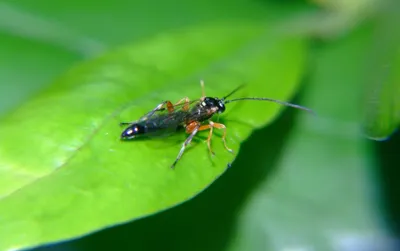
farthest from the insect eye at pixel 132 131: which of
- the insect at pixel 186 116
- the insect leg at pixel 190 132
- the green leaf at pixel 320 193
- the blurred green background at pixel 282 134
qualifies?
the green leaf at pixel 320 193

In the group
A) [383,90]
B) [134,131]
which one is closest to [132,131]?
[134,131]

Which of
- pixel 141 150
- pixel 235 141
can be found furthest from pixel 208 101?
pixel 141 150

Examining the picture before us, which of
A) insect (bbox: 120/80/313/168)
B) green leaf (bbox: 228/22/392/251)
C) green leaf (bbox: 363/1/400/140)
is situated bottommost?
green leaf (bbox: 228/22/392/251)

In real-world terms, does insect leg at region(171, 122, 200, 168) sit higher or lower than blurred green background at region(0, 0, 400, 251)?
higher

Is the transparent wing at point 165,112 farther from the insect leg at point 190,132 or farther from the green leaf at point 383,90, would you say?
the green leaf at point 383,90

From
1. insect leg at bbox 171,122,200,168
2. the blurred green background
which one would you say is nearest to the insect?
insect leg at bbox 171,122,200,168

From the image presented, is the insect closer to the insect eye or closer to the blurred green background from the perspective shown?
the insect eye
